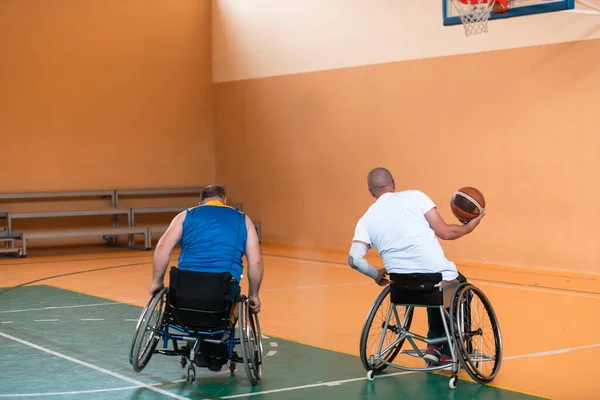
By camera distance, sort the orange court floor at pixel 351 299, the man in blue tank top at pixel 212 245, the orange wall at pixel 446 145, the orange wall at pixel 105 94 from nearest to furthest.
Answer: the man in blue tank top at pixel 212 245
the orange court floor at pixel 351 299
the orange wall at pixel 446 145
the orange wall at pixel 105 94

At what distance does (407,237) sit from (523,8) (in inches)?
170

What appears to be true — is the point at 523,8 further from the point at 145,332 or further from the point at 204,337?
the point at 145,332

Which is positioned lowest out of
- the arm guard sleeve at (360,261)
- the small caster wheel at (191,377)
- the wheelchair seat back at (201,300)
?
the small caster wheel at (191,377)

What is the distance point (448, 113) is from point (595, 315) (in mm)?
3972

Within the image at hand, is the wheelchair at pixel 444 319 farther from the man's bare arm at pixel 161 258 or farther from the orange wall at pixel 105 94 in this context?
the orange wall at pixel 105 94

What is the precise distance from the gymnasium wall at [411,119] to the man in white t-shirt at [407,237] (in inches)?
189

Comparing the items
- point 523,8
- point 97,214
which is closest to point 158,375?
point 523,8

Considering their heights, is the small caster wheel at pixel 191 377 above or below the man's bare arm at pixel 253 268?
below

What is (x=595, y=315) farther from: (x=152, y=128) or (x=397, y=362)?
(x=152, y=128)

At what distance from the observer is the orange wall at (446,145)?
9.66m

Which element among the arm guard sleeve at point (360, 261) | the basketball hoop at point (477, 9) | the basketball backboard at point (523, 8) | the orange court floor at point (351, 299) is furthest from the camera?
the basketball hoop at point (477, 9)

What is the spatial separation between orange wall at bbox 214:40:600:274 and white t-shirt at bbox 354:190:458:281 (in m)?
4.84

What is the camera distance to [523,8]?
28.4 feet

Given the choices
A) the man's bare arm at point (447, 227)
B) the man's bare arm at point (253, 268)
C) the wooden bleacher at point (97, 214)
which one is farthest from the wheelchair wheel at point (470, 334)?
the wooden bleacher at point (97, 214)
